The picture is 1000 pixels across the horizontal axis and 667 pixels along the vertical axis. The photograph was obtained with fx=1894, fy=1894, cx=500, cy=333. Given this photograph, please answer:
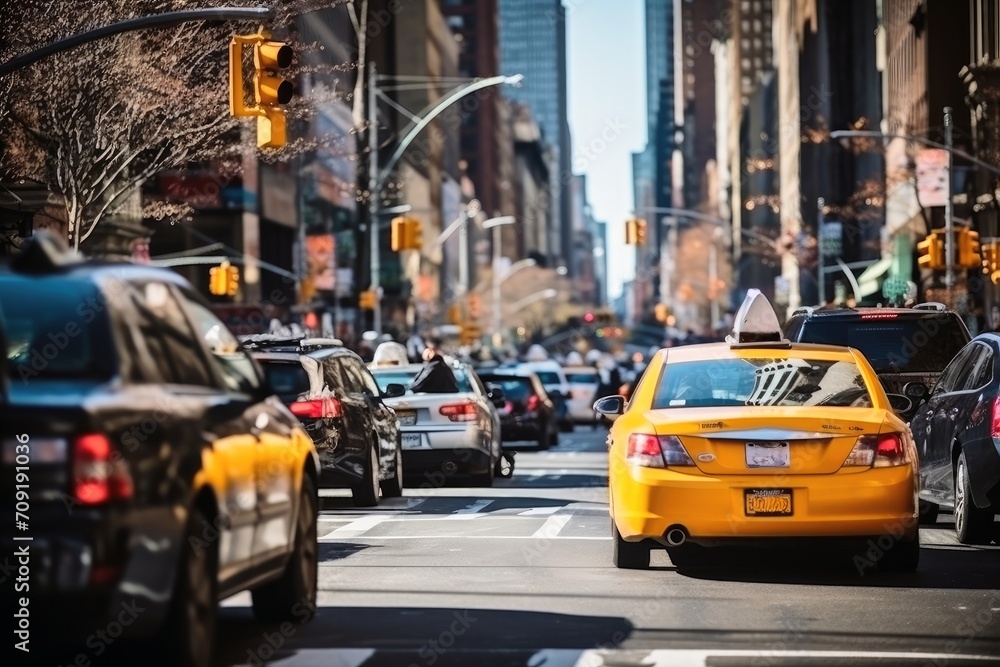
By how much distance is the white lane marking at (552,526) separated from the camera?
50.3 feet

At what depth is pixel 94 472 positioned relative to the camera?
263 inches

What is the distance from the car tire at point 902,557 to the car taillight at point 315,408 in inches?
278

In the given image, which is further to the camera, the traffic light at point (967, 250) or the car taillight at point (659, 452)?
the traffic light at point (967, 250)

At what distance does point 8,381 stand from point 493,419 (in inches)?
683

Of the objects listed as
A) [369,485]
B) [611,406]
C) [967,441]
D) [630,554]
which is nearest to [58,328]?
[630,554]

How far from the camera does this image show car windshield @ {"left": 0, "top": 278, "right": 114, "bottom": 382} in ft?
23.3

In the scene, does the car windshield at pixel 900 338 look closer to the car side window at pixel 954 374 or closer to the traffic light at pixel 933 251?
the car side window at pixel 954 374

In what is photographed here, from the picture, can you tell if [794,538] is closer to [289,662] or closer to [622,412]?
[622,412]

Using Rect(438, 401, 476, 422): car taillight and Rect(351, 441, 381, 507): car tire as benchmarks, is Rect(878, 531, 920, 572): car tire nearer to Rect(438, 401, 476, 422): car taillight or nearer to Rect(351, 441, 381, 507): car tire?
Rect(351, 441, 381, 507): car tire

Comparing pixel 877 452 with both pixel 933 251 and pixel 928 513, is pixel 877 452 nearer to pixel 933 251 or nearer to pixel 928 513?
pixel 928 513

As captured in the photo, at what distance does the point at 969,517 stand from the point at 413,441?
969 cm

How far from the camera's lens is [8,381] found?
275 inches

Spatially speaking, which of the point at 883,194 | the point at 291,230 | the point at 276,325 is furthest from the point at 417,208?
the point at 276,325

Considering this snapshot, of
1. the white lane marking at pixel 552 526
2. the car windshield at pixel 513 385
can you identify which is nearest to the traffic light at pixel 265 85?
the white lane marking at pixel 552 526
